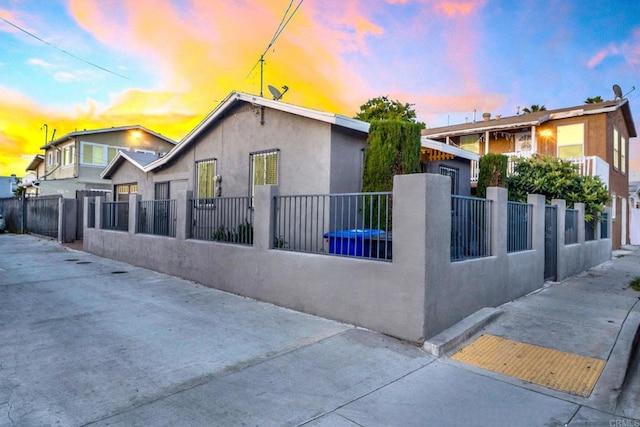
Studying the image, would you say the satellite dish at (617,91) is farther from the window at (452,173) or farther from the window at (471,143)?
the window at (452,173)

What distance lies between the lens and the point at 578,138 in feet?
56.4

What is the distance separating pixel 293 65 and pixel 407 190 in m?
10.3

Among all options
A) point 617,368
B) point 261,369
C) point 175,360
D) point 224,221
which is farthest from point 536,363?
point 224,221

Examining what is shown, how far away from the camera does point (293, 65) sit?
1358 centimetres

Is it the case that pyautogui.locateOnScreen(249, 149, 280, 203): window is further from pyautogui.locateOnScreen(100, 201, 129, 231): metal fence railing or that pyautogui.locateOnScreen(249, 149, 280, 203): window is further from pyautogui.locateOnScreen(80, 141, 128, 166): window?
pyautogui.locateOnScreen(80, 141, 128, 166): window

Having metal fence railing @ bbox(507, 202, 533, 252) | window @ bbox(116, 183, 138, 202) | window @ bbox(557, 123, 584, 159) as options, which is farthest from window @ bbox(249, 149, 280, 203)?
window @ bbox(557, 123, 584, 159)

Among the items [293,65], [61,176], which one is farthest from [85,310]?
[61,176]

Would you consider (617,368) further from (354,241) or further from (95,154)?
(95,154)

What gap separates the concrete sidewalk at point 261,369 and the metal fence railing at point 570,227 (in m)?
3.30

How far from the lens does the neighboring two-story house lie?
24734 millimetres

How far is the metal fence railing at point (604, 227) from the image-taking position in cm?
1297

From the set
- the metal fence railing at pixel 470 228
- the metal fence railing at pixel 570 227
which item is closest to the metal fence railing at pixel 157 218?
the metal fence railing at pixel 470 228

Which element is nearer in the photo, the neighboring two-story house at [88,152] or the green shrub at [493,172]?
the green shrub at [493,172]

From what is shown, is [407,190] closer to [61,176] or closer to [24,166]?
[61,176]
